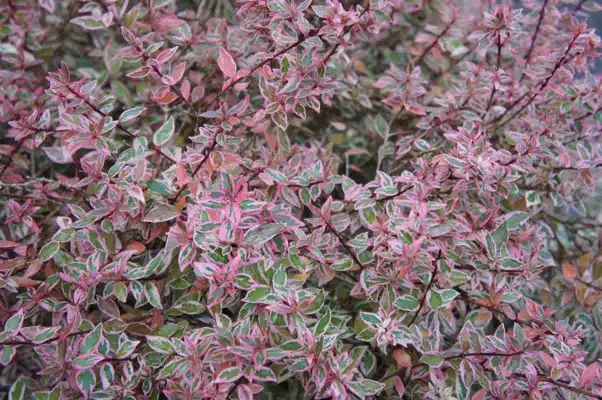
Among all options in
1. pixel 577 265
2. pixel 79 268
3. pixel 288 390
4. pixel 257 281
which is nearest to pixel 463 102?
pixel 577 265

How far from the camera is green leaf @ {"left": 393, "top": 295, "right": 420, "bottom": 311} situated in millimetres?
1305

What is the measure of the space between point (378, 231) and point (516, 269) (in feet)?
1.15

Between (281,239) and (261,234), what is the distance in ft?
0.37

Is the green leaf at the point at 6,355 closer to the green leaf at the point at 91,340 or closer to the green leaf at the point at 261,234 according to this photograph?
the green leaf at the point at 91,340

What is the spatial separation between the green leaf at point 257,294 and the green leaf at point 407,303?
31cm

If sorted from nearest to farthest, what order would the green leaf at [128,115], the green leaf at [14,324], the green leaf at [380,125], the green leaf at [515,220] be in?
the green leaf at [14,324], the green leaf at [128,115], the green leaf at [515,220], the green leaf at [380,125]

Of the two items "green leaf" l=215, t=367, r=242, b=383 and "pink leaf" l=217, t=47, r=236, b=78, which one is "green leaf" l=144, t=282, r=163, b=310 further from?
"pink leaf" l=217, t=47, r=236, b=78

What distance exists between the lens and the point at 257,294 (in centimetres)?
121

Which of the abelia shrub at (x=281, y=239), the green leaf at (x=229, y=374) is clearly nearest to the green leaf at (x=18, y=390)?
the abelia shrub at (x=281, y=239)

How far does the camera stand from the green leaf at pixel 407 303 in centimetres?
131

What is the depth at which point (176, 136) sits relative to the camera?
5.77 ft

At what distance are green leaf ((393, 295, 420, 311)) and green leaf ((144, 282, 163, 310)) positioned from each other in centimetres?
55

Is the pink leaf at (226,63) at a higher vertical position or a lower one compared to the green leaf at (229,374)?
higher

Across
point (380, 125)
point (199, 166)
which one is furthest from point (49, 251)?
→ point (380, 125)
